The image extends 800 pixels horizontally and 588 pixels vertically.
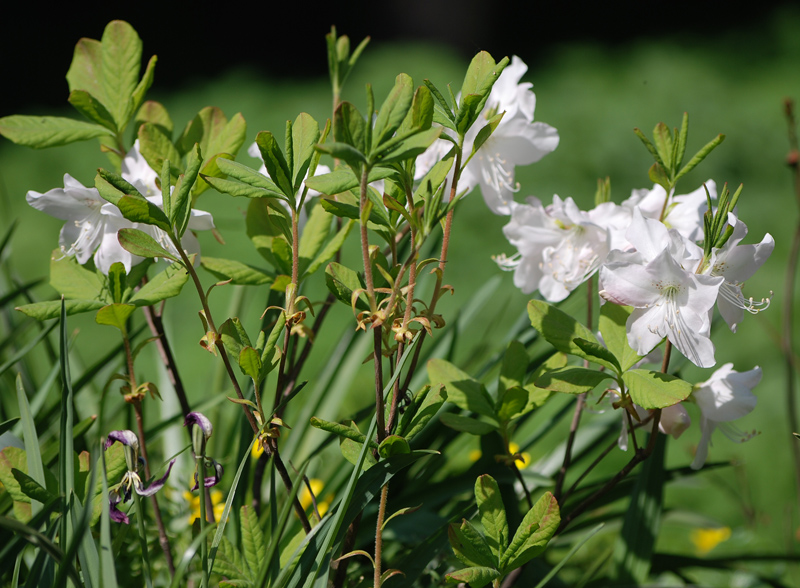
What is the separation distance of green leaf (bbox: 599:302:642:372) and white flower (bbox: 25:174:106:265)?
17.6 inches

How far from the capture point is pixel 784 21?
363cm

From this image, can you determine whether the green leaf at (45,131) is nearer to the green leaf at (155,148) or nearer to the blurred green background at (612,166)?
the green leaf at (155,148)

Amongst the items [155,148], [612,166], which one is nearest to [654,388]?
[155,148]

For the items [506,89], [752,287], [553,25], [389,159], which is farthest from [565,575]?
[553,25]

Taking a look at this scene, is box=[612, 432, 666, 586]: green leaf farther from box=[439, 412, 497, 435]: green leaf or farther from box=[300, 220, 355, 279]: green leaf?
box=[300, 220, 355, 279]: green leaf

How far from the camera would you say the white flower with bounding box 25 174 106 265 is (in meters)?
0.65

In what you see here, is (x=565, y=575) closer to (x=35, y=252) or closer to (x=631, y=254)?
(x=631, y=254)

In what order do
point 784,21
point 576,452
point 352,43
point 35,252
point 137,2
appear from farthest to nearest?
point 137,2 < point 352,43 < point 784,21 < point 35,252 < point 576,452

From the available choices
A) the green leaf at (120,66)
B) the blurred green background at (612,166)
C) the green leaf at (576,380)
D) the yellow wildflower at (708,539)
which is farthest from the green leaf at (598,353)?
the yellow wildflower at (708,539)

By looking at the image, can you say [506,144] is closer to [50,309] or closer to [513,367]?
[513,367]

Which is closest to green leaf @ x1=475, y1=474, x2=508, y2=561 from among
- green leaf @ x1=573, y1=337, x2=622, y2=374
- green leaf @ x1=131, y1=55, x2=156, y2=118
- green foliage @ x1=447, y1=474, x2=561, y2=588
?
green foliage @ x1=447, y1=474, x2=561, y2=588

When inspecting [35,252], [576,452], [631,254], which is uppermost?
[631,254]

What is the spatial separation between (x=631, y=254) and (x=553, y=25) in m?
4.00

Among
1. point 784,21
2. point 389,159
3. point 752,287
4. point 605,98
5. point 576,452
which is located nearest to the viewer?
point 389,159
